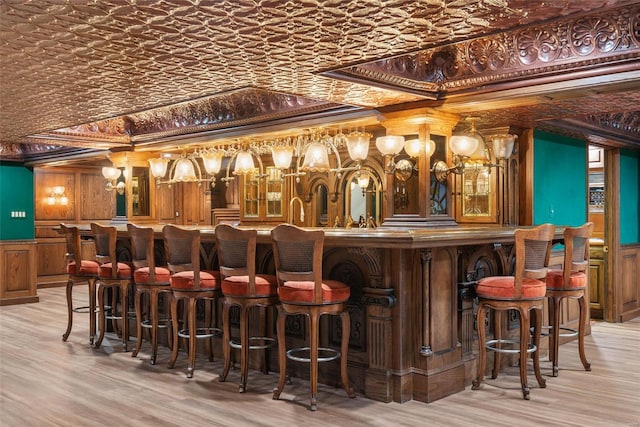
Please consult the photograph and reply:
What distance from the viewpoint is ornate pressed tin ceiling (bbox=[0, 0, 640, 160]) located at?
3.07 meters

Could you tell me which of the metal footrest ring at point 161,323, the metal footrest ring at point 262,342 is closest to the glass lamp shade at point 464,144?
the metal footrest ring at point 262,342

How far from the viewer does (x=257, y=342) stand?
5207 millimetres

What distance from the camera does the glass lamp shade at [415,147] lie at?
520 centimetres

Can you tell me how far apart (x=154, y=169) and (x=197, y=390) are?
369 centimetres

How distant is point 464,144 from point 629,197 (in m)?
3.99

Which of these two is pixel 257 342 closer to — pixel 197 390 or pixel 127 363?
pixel 197 390

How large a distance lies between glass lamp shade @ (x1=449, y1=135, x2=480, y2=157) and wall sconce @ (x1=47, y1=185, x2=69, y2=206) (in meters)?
8.69

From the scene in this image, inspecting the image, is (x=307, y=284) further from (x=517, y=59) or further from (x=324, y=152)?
(x=517, y=59)

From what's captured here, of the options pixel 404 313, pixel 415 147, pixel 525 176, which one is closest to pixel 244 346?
pixel 404 313

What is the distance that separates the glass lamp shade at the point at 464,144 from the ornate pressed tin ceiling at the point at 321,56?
23 centimetres

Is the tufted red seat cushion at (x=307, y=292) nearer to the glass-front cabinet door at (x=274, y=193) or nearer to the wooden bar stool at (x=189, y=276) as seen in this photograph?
the wooden bar stool at (x=189, y=276)

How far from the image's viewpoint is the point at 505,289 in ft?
14.3

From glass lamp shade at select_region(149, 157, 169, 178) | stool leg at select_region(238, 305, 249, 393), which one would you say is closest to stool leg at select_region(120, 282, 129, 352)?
stool leg at select_region(238, 305, 249, 393)

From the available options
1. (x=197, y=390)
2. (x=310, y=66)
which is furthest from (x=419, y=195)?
(x=197, y=390)
